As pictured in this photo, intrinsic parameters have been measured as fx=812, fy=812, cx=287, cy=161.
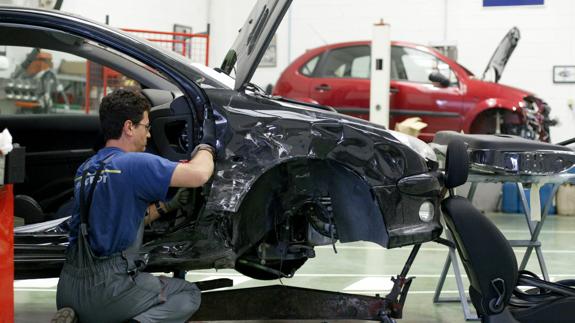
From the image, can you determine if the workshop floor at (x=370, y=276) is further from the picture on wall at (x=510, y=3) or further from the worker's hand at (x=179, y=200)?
the picture on wall at (x=510, y=3)

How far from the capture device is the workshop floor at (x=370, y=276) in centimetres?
446

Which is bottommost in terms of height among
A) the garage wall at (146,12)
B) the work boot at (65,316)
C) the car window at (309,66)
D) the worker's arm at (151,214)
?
the work boot at (65,316)

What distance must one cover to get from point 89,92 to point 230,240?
6.44 m

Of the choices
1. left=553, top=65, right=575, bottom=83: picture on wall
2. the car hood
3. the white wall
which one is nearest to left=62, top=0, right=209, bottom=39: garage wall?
the white wall

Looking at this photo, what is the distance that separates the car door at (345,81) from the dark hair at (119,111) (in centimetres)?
687

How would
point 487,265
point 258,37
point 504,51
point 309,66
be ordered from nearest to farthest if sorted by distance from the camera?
point 487,265
point 258,37
point 504,51
point 309,66

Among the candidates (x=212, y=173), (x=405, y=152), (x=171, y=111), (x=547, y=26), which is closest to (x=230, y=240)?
(x=212, y=173)

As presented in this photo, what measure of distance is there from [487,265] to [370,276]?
237cm

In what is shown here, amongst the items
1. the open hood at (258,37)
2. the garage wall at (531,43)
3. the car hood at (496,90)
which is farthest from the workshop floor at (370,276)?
the garage wall at (531,43)

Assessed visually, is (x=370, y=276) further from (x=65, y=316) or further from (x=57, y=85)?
(x=57, y=85)

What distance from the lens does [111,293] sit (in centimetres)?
293

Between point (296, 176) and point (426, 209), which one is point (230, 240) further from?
point (426, 209)

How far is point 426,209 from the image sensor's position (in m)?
3.49

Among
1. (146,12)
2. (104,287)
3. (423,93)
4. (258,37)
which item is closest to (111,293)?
(104,287)
